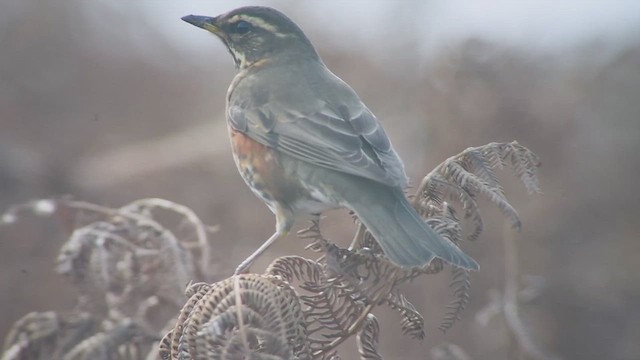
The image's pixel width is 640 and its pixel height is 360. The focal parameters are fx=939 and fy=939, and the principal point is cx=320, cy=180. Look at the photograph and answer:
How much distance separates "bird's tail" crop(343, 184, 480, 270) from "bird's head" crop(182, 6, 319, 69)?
4.18ft

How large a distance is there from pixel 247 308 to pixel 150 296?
4.77 feet

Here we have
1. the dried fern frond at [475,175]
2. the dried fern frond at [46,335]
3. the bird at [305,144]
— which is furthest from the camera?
the dried fern frond at [46,335]

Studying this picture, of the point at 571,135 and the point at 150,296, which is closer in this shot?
the point at 150,296

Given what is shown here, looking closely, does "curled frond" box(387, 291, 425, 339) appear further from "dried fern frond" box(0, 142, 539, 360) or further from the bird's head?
the bird's head

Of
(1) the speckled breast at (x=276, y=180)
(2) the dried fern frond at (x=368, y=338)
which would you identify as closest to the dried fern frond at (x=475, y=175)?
(2) the dried fern frond at (x=368, y=338)

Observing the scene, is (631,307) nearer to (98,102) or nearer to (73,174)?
(73,174)

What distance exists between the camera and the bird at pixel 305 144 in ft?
11.2

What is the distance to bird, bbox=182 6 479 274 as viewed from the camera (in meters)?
3.40

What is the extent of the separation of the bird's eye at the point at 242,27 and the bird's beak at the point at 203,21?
0.32 feet

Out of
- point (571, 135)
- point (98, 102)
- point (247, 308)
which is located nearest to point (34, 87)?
point (98, 102)

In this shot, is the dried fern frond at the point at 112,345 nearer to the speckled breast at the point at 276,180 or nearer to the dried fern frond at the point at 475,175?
the speckled breast at the point at 276,180

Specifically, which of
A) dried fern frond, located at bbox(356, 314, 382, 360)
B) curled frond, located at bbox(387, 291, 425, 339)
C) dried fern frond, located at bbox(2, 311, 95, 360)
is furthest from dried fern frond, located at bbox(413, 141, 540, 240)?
dried fern frond, located at bbox(2, 311, 95, 360)

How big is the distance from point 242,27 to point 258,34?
9 cm

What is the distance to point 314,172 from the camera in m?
3.91
